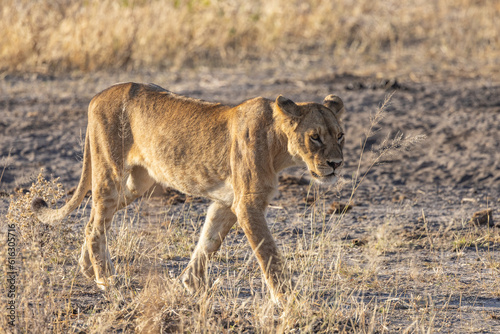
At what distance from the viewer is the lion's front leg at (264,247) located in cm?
413

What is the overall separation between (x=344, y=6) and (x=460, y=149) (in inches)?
312

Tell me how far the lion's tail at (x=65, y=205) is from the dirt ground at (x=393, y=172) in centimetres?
18

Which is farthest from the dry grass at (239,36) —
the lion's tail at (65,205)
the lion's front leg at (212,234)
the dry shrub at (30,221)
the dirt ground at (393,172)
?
the lion's front leg at (212,234)

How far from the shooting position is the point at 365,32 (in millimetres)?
13898

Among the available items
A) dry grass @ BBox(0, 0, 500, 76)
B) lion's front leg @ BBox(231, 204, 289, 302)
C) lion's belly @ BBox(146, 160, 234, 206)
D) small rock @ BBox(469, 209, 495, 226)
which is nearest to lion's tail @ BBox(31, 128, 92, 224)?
lion's belly @ BBox(146, 160, 234, 206)

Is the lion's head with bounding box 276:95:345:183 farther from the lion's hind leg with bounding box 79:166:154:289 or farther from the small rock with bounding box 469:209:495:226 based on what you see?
the small rock with bounding box 469:209:495:226

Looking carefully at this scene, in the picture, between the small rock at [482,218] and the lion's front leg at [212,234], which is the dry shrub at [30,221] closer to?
the lion's front leg at [212,234]

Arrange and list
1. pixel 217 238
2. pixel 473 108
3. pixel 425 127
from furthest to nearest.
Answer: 1. pixel 473 108
2. pixel 425 127
3. pixel 217 238

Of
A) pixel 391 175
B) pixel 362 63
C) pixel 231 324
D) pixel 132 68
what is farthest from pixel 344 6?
pixel 231 324

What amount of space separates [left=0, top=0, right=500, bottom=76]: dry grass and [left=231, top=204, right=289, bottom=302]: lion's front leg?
7.83 m

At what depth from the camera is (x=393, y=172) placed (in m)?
7.79

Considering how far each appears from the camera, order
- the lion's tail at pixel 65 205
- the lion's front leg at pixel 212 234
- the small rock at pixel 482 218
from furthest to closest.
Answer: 1. the small rock at pixel 482 218
2. the lion's tail at pixel 65 205
3. the lion's front leg at pixel 212 234

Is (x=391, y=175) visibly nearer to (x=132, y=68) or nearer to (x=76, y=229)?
(x=76, y=229)

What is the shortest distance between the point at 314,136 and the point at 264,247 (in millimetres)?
674
